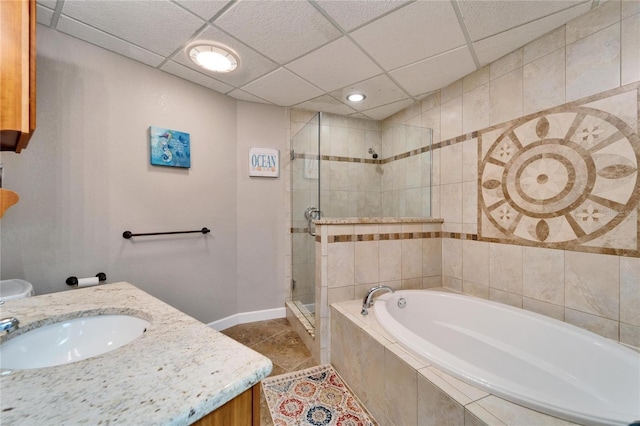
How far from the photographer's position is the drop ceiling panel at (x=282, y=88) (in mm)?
1970

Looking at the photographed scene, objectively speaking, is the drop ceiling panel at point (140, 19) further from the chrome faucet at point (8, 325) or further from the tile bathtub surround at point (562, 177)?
the tile bathtub surround at point (562, 177)

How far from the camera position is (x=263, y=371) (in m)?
0.55

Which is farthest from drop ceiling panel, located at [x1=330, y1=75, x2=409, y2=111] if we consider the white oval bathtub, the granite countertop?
the granite countertop

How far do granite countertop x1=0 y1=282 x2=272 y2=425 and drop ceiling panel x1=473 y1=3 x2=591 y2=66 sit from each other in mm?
2092

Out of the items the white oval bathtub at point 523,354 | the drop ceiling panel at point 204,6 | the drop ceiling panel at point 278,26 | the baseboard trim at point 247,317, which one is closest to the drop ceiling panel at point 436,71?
the drop ceiling panel at point 278,26

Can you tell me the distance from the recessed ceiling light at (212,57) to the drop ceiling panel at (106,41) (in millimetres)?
276

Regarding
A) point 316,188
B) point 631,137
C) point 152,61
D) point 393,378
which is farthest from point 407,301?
point 152,61

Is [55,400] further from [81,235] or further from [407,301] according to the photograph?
[407,301]

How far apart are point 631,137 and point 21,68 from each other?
239 centimetres

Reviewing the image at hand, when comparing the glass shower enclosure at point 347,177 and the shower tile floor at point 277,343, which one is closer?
the shower tile floor at point 277,343

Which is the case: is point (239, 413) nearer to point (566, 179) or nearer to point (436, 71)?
point (566, 179)

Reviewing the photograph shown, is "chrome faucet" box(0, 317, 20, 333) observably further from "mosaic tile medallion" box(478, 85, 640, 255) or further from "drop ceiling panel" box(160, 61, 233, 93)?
"mosaic tile medallion" box(478, 85, 640, 255)

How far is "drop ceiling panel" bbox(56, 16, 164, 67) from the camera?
1.43 m

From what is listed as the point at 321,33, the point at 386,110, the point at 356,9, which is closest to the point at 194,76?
the point at 321,33
